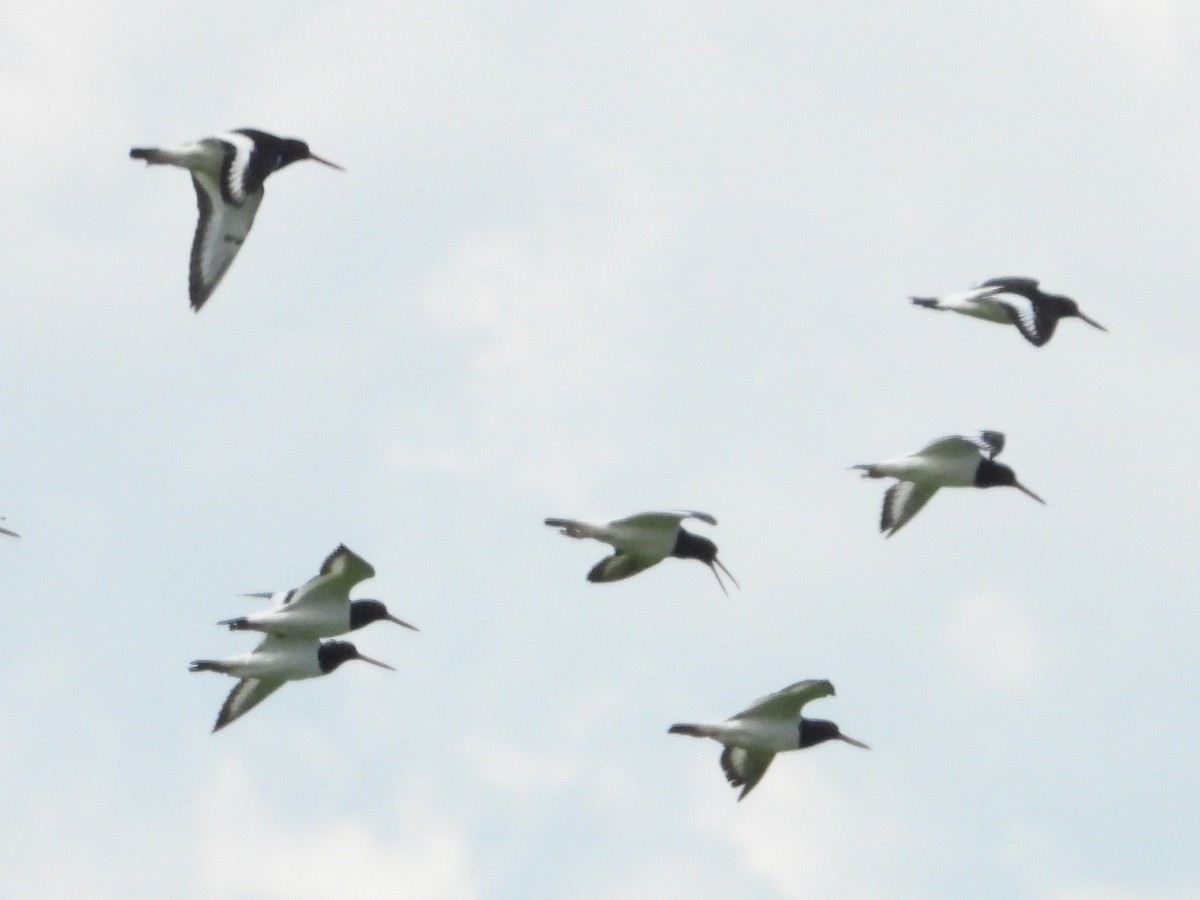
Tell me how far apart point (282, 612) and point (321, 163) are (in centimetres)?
347

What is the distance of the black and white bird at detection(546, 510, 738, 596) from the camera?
18.4 metres

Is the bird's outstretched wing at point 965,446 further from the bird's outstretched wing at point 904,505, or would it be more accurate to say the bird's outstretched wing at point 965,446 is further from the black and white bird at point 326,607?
the black and white bird at point 326,607

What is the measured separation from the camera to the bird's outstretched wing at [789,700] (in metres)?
18.0

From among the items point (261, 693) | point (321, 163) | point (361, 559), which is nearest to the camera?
point (361, 559)

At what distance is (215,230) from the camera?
1877cm

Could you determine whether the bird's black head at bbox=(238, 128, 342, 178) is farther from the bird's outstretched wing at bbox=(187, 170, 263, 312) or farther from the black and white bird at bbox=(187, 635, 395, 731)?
the black and white bird at bbox=(187, 635, 395, 731)

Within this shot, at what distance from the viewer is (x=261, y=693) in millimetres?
20641

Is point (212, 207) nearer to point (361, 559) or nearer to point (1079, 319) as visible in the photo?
point (361, 559)

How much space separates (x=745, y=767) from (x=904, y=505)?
3.09 meters

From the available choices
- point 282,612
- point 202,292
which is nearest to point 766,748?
point 282,612

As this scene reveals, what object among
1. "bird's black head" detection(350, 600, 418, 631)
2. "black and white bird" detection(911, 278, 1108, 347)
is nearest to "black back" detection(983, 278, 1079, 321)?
"black and white bird" detection(911, 278, 1108, 347)

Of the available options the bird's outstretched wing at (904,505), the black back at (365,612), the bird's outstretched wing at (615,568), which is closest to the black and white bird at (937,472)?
the bird's outstretched wing at (904,505)

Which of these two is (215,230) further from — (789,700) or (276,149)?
(789,700)

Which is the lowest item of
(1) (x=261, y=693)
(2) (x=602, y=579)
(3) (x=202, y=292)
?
(1) (x=261, y=693)
